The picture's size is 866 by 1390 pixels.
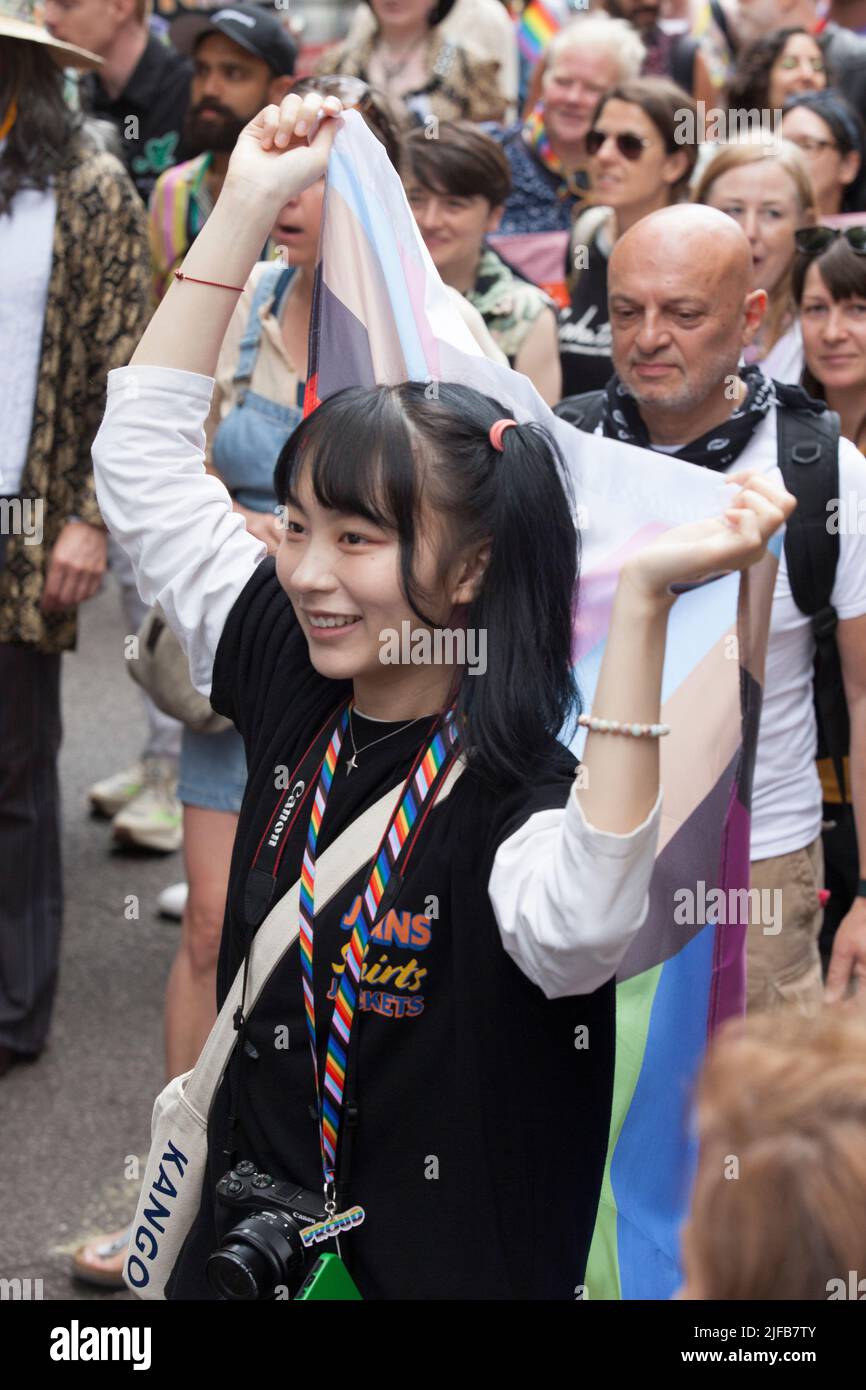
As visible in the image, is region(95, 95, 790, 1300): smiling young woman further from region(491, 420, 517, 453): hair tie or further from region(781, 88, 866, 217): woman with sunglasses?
region(781, 88, 866, 217): woman with sunglasses

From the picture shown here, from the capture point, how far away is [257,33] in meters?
5.00

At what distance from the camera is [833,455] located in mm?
3400

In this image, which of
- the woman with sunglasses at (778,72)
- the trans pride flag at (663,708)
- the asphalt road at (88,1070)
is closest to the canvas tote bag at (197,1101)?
the trans pride flag at (663,708)

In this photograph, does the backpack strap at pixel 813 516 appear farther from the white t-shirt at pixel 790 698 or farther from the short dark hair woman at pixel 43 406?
the short dark hair woman at pixel 43 406

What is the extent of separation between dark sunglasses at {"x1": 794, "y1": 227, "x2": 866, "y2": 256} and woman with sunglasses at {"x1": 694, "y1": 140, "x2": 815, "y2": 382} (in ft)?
0.65

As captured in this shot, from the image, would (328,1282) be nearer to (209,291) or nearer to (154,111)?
(209,291)

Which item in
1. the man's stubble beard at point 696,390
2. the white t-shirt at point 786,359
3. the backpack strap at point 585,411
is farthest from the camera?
the white t-shirt at point 786,359

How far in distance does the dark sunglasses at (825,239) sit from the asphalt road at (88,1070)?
2546mm

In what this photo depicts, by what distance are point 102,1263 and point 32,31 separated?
270cm

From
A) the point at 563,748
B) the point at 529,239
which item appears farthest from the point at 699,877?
the point at 529,239

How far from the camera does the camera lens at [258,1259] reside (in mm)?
2016

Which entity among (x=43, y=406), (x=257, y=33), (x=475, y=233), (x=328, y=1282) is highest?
(x=257, y=33)

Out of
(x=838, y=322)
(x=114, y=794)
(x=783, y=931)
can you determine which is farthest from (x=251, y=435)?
(x=114, y=794)

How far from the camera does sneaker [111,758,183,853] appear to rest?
19.8 ft
